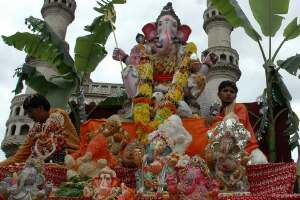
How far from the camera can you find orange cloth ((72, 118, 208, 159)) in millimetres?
7037

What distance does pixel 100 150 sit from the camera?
6.46 metres

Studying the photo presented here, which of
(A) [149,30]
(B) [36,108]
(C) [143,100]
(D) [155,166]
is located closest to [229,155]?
(D) [155,166]

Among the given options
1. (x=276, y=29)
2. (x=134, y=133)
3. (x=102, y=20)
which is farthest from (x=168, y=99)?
(x=102, y=20)

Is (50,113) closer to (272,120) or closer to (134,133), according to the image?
(134,133)

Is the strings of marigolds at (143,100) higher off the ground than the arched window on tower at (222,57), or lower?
lower

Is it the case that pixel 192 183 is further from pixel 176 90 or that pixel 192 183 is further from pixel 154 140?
pixel 176 90

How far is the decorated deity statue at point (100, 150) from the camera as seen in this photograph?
6.29 meters

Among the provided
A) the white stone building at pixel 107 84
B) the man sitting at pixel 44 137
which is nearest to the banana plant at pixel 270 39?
the man sitting at pixel 44 137

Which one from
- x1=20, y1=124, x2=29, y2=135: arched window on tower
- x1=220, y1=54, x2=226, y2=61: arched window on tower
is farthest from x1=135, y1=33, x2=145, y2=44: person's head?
x1=20, y1=124, x2=29, y2=135: arched window on tower

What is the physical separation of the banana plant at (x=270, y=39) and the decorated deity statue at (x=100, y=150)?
10.7ft

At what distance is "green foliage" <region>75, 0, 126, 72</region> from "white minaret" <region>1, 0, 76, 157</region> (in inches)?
925

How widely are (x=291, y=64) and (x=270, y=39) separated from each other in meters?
0.64

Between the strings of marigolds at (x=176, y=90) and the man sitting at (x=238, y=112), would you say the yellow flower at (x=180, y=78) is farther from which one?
the man sitting at (x=238, y=112)

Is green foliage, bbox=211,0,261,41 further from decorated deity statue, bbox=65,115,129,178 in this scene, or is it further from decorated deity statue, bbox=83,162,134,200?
decorated deity statue, bbox=83,162,134,200
